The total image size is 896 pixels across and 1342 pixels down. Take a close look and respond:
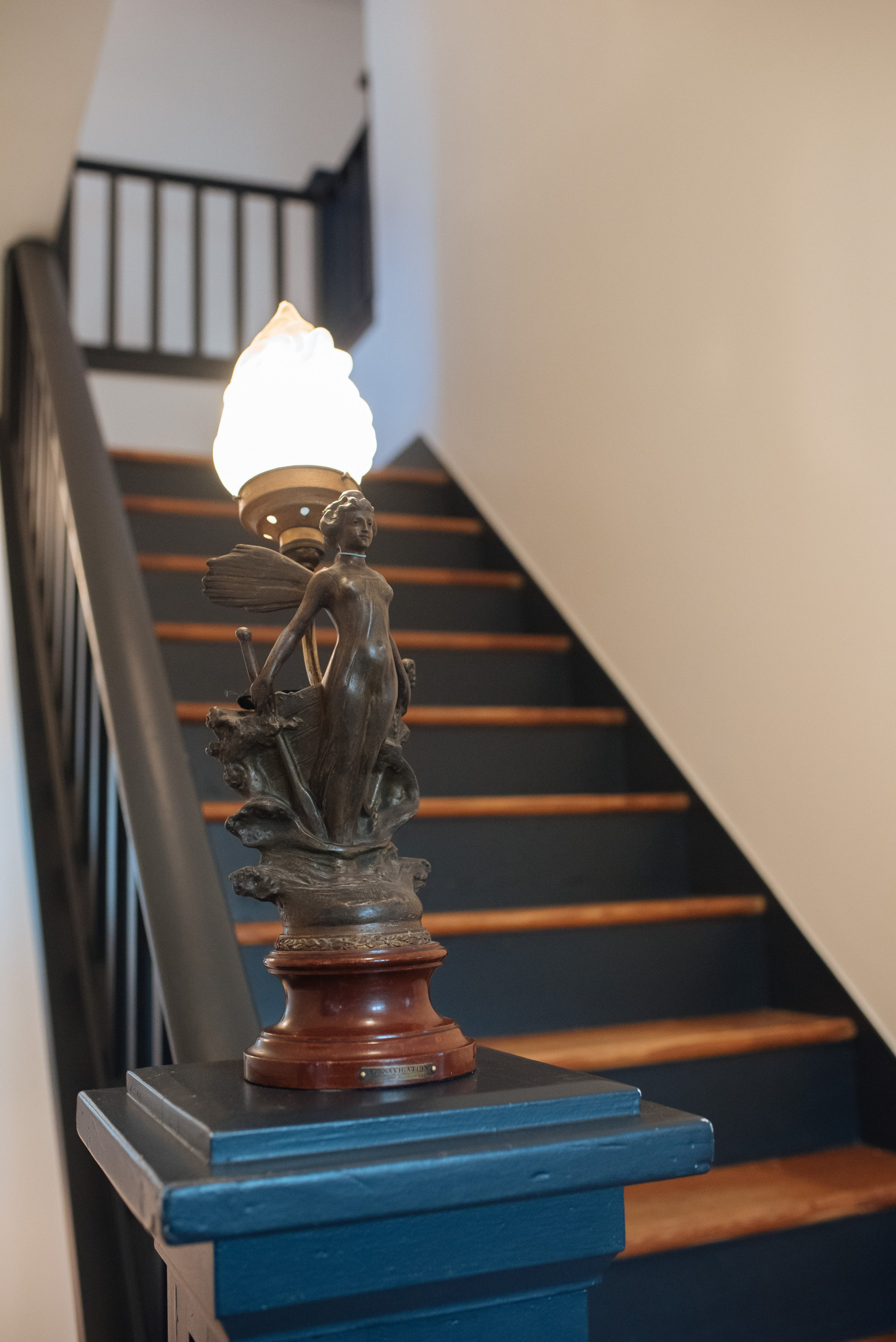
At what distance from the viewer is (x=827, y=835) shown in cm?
170

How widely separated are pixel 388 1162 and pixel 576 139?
2.50 metres

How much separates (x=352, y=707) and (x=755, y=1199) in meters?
1.02

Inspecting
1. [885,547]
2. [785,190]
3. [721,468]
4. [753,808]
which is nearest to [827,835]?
[753,808]

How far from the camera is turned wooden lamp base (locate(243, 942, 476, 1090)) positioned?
65 centimetres

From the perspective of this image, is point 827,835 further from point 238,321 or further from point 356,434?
point 238,321

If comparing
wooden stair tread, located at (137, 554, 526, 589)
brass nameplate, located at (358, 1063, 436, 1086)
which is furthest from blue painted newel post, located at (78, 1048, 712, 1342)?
wooden stair tread, located at (137, 554, 526, 589)

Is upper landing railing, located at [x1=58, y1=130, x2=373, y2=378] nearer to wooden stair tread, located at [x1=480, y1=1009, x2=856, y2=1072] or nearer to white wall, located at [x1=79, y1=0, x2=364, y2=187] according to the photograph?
white wall, located at [x1=79, y1=0, x2=364, y2=187]

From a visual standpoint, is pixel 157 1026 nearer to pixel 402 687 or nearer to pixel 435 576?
pixel 402 687

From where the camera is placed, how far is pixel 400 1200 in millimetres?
539

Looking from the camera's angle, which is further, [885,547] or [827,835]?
[827,835]

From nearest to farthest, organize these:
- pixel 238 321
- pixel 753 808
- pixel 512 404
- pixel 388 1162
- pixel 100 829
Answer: pixel 388 1162
pixel 100 829
pixel 753 808
pixel 512 404
pixel 238 321

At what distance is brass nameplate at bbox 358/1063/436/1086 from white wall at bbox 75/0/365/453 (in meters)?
5.09

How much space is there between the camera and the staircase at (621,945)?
4.37ft

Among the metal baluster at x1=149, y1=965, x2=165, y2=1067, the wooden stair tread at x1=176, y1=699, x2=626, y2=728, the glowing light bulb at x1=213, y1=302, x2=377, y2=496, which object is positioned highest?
the glowing light bulb at x1=213, y1=302, x2=377, y2=496
